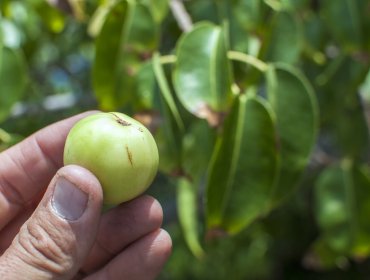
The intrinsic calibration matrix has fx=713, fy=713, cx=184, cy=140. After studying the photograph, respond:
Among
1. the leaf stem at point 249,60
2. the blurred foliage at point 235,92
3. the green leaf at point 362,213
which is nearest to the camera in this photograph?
the blurred foliage at point 235,92

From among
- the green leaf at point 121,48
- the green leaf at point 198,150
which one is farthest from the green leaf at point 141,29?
the green leaf at point 198,150

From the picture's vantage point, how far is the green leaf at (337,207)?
1.76 metres

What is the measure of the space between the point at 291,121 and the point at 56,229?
1.85ft

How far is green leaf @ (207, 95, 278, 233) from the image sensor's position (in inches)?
52.9

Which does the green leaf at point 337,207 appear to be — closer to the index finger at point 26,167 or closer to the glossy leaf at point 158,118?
the glossy leaf at point 158,118


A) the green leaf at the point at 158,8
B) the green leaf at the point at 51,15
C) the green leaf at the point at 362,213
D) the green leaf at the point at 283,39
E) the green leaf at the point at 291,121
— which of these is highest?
the green leaf at the point at 158,8

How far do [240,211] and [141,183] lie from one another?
336mm

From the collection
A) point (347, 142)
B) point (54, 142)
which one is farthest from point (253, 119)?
point (347, 142)

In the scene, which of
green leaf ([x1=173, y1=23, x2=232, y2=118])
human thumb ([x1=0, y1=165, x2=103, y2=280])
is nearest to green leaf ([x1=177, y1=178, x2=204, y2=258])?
green leaf ([x1=173, y1=23, x2=232, y2=118])

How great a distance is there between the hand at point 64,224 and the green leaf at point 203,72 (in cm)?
21

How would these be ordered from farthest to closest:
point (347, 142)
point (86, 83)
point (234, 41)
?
1. point (86, 83)
2. point (347, 142)
3. point (234, 41)

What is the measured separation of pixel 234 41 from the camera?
5.16 feet

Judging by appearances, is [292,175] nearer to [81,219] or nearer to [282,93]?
[282,93]

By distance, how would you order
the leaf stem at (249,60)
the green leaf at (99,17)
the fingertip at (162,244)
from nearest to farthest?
1. the fingertip at (162,244)
2. the leaf stem at (249,60)
3. the green leaf at (99,17)
